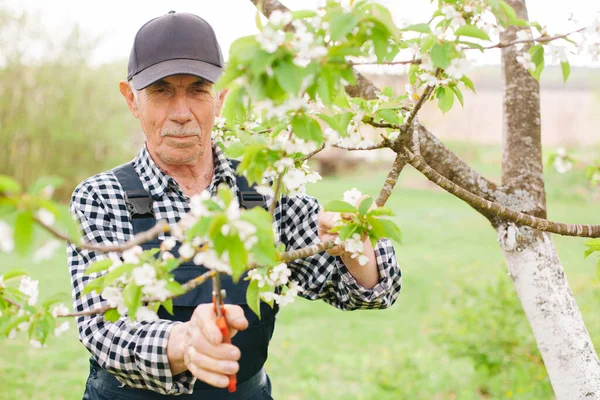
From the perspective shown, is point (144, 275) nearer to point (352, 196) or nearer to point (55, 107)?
point (352, 196)

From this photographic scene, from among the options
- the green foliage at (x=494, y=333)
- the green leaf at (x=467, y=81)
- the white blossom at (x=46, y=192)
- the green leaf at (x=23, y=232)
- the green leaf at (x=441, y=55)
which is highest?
the green leaf at (x=441, y=55)

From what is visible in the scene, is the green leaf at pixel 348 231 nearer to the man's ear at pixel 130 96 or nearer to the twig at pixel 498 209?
the twig at pixel 498 209

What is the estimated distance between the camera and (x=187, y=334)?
164 centimetres

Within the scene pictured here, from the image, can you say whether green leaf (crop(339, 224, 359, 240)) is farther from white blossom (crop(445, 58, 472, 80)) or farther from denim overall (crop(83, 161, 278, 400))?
denim overall (crop(83, 161, 278, 400))

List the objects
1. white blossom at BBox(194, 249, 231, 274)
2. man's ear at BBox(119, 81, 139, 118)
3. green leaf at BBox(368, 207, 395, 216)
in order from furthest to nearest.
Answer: man's ear at BBox(119, 81, 139, 118) → green leaf at BBox(368, 207, 395, 216) → white blossom at BBox(194, 249, 231, 274)

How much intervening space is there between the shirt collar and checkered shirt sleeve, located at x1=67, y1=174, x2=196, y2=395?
0.12 meters

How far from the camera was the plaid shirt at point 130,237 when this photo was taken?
1.77 meters

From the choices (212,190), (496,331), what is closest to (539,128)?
(212,190)

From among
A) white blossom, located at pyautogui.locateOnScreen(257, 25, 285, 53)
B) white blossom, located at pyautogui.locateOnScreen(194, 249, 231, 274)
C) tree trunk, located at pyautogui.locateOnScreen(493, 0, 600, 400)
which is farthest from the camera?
tree trunk, located at pyautogui.locateOnScreen(493, 0, 600, 400)

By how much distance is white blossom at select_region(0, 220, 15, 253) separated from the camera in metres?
0.93

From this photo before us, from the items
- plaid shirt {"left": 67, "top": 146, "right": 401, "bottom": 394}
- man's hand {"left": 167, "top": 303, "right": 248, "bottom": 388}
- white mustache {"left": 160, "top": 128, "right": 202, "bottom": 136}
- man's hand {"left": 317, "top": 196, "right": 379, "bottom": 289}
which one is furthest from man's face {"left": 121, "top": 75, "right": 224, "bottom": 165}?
man's hand {"left": 167, "top": 303, "right": 248, "bottom": 388}

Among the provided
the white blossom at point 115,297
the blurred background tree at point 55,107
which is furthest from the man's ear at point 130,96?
the blurred background tree at point 55,107

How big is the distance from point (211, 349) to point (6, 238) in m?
0.63

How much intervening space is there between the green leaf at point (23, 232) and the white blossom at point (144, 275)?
1.11 ft
